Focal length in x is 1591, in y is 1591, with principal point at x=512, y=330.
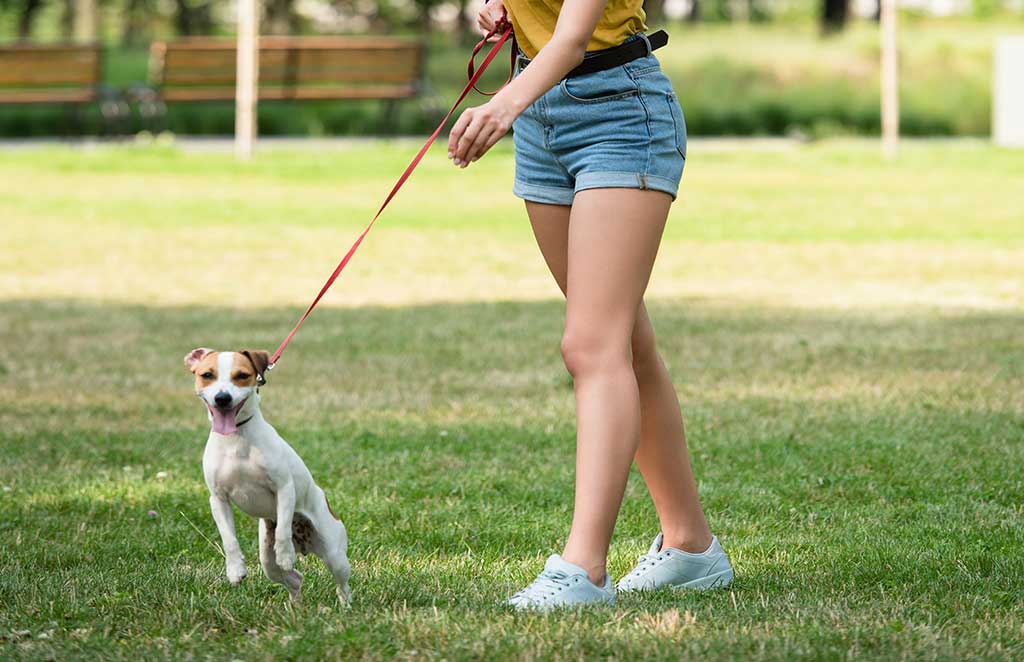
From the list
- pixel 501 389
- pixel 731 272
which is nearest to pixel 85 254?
A: pixel 731 272

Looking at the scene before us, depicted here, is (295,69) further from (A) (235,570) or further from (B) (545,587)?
(B) (545,587)

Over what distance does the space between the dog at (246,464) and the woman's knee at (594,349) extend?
0.73m

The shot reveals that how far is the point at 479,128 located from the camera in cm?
352

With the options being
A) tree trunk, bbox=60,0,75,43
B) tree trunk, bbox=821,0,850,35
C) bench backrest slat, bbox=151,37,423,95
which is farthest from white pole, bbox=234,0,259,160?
tree trunk, bbox=60,0,75,43

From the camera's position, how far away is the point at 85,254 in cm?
1288

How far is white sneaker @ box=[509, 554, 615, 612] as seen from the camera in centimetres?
364

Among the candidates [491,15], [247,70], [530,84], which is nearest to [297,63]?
[247,70]

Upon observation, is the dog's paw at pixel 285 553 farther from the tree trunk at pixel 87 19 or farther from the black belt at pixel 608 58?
the tree trunk at pixel 87 19

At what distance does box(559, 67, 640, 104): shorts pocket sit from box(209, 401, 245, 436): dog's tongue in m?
1.07

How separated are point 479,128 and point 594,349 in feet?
2.02

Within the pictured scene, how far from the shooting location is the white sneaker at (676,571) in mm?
4164

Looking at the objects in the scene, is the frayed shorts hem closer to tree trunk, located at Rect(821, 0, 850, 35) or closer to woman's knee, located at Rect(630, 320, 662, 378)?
woman's knee, located at Rect(630, 320, 662, 378)

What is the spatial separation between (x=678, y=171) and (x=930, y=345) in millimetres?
5192

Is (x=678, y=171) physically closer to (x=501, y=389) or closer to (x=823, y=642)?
(x=823, y=642)
